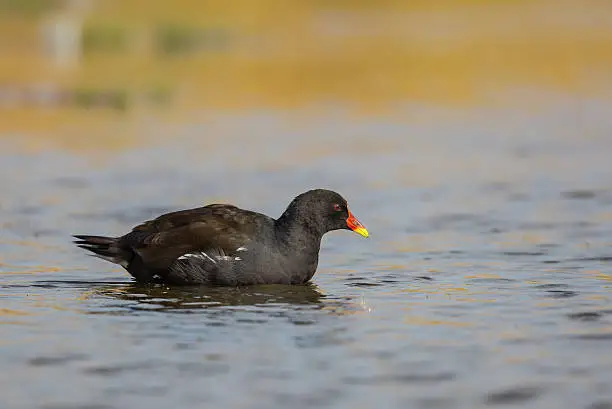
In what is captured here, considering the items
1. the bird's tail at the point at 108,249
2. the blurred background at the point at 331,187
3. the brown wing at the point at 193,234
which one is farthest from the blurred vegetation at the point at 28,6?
the brown wing at the point at 193,234

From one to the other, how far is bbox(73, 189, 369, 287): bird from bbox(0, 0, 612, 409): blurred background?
234 mm

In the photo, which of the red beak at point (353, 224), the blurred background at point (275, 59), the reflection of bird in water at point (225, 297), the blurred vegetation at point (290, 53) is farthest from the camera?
the blurred vegetation at point (290, 53)

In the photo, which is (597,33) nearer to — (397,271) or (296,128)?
(296,128)

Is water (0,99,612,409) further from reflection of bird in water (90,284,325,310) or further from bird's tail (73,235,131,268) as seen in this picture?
bird's tail (73,235,131,268)

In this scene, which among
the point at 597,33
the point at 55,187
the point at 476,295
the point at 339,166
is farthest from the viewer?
the point at 597,33

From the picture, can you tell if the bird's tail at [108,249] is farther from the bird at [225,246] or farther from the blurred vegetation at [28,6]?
the blurred vegetation at [28,6]

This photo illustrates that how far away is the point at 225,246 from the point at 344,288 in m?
1.11

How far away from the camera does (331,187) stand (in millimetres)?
18453

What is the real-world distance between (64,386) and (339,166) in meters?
11.9

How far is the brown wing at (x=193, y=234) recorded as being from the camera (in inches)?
471

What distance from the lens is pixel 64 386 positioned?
28.1ft

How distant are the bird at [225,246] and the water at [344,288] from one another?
6.0 inches

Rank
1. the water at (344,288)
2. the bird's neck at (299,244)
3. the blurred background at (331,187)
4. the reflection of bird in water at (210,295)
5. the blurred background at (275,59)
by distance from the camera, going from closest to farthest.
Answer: the water at (344,288), the blurred background at (331,187), the reflection of bird in water at (210,295), the bird's neck at (299,244), the blurred background at (275,59)

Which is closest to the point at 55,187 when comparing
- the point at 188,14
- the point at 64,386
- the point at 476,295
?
the point at 476,295
